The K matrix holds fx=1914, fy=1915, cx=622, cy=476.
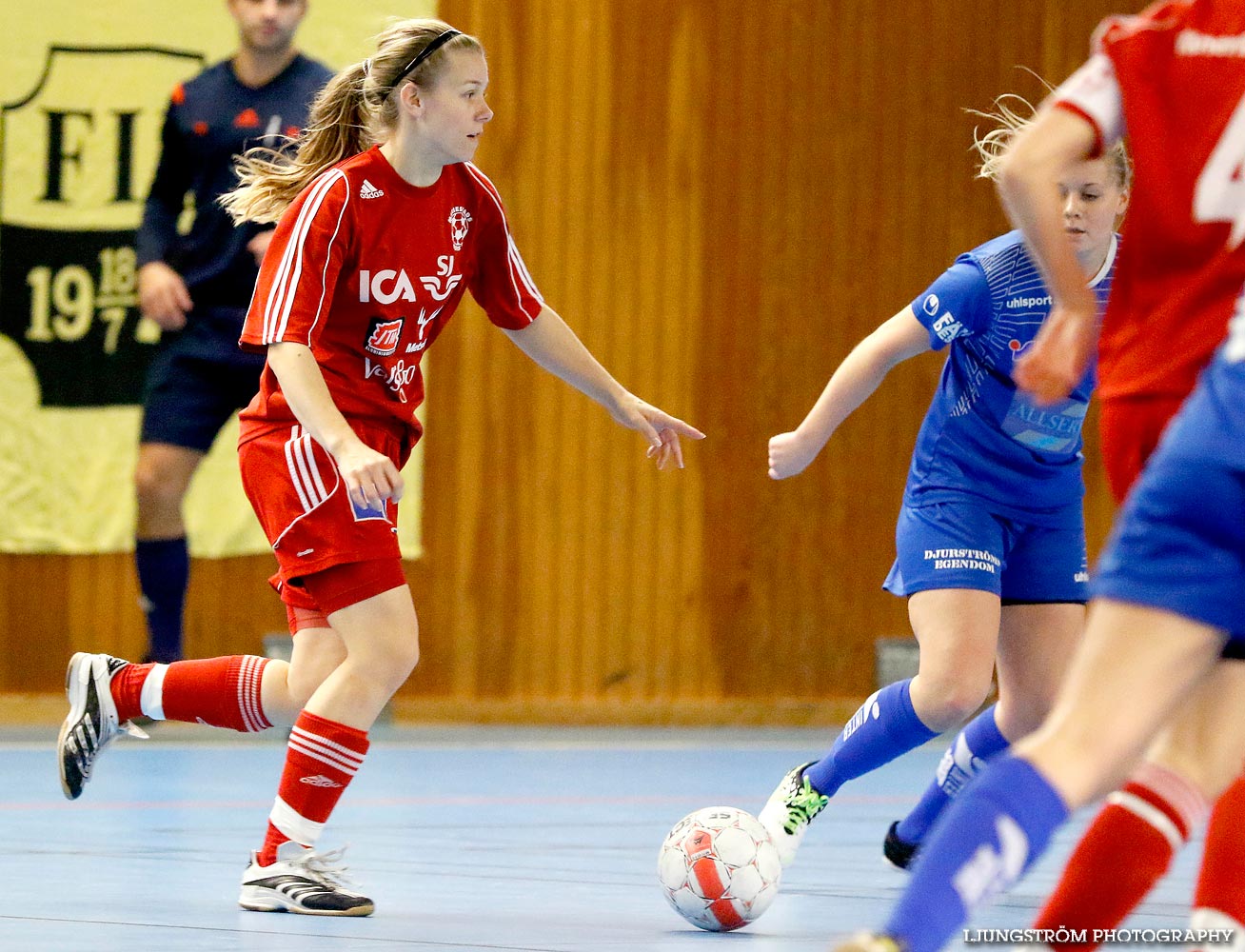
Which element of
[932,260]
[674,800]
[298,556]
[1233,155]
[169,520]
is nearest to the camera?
[1233,155]

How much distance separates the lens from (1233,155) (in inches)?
85.4

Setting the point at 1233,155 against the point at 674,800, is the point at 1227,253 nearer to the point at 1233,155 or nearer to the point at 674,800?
the point at 1233,155

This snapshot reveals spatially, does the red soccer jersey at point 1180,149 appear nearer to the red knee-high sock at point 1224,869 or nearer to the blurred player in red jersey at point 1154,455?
the blurred player in red jersey at point 1154,455

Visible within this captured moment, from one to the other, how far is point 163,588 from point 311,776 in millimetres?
2841

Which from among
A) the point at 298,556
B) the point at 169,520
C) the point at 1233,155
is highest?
the point at 1233,155

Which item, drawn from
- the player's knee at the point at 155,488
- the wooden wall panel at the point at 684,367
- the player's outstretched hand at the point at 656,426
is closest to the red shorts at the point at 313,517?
the player's outstretched hand at the point at 656,426

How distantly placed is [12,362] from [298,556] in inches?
165

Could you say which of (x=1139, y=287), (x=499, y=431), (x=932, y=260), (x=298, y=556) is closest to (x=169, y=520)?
(x=499, y=431)

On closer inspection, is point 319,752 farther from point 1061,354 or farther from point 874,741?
point 1061,354

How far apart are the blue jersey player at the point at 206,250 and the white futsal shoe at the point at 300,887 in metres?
2.63

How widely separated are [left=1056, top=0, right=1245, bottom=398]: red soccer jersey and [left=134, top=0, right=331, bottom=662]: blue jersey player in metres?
3.89

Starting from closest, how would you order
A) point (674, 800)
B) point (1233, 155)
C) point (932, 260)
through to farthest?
point (1233, 155) → point (674, 800) → point (932, 260)

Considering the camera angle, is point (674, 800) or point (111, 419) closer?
point (674, 800)

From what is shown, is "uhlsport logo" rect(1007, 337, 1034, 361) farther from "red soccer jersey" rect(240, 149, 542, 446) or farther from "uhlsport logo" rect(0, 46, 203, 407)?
"uhlsport logo" rect(0, 46, 203, 407)
